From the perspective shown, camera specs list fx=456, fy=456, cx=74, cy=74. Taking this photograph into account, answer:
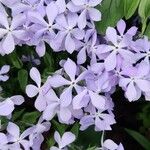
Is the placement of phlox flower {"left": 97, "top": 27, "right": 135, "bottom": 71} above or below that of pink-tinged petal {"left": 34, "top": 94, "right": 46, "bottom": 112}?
above

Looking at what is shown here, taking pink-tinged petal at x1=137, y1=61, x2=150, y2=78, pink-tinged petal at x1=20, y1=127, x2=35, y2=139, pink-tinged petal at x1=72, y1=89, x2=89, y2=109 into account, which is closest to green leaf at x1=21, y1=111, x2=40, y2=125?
pink-tinged petal at x1=20, y1=127, x2=35, y2=139

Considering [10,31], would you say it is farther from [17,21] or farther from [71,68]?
[71,68]

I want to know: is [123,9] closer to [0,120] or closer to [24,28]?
[24,28]

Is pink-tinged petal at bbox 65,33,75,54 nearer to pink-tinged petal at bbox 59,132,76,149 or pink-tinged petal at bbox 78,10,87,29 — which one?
pink-tinged petal at bbox 78,10,87,29

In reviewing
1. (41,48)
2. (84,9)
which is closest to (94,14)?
(84,9)

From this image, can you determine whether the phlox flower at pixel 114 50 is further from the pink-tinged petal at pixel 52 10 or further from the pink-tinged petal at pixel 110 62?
the pink-tinged petal at pixel 52 10

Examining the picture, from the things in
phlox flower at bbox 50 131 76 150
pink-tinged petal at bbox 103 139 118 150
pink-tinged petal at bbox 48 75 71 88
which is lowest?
pink-tinged petal at bbox 103 139 118 150
